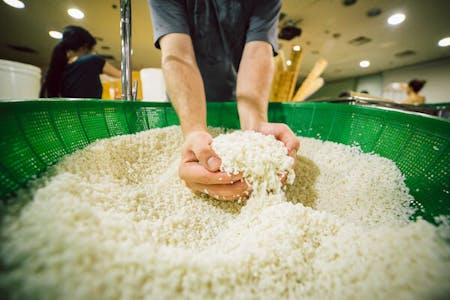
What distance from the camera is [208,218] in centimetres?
59

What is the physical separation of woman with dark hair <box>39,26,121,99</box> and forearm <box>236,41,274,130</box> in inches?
63.1

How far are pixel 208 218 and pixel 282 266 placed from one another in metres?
0.25

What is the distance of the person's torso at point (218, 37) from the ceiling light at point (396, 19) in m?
3.82

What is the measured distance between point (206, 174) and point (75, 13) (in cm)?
493

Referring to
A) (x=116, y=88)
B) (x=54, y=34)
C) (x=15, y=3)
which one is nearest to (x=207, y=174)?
(x=116, y=88)

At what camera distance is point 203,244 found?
51 cm

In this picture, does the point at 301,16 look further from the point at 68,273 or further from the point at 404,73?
the point at 404,73

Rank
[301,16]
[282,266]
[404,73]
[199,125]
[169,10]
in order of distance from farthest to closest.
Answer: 1. [404,73]
2. [301,16]
3. [169,10]
4. [199,125]
5. [282,266]

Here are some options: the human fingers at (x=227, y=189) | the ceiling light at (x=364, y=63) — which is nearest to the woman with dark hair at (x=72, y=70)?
the human fingers at (x=227, y=189)

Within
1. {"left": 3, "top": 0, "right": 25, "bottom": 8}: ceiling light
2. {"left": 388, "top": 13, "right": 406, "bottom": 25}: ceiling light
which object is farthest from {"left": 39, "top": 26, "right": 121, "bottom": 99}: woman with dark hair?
{"left": 388, "top": 13, "right": 406, "bottom": 25}: ceiling light

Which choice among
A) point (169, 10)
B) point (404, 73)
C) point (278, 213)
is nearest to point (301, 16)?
point (169, 10)

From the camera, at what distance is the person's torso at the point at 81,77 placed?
185 cm

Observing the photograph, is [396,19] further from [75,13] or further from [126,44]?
[75,13]

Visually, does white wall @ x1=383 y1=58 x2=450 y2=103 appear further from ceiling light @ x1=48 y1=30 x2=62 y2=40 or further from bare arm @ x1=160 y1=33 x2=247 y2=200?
ceiling light @ x1=48 y1=30 x2=62 y2=40
